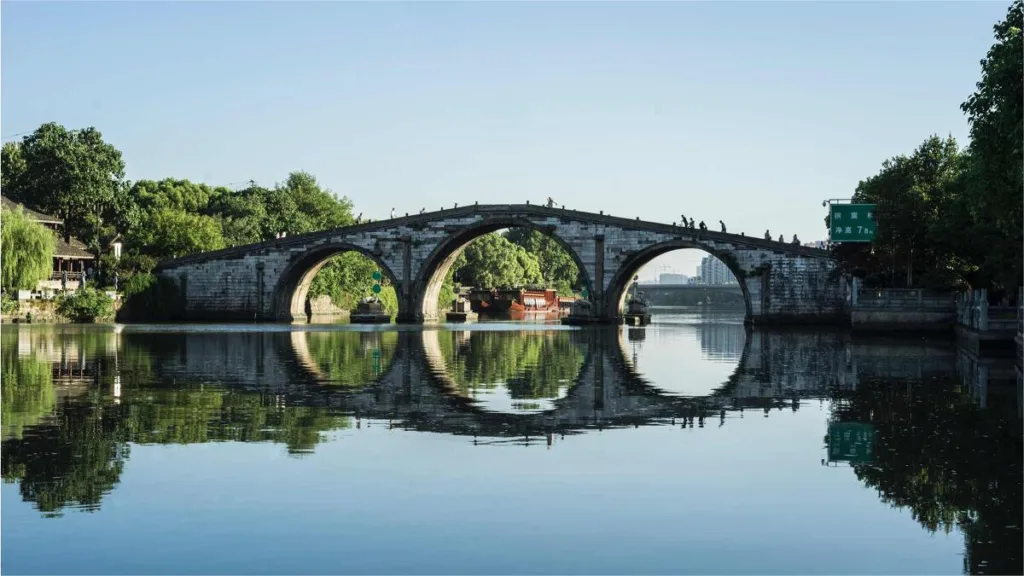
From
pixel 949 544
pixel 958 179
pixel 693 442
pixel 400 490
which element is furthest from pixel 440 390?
pixel 958 179

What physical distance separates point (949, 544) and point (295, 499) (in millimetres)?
5947

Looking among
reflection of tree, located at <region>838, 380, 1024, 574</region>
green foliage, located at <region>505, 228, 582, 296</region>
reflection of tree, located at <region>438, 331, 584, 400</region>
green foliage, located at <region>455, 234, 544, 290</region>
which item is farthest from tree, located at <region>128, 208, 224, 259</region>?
reflection of tree, located at <region>838, 380, 1024, 574</region>

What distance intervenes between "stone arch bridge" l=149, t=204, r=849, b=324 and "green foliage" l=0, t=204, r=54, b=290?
15.2 meters

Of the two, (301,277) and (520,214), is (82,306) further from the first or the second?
(520,214)

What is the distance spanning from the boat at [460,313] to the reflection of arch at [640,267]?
16729 millimetres

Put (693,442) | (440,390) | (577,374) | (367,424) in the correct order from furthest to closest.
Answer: (577,374)
(440,390)
(367,424)
(693,442)

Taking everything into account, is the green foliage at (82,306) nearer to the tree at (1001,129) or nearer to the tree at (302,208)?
the tree at (302,208)

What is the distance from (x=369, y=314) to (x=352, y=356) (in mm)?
Result: 42460

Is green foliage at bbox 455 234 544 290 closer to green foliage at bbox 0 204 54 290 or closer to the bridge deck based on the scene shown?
the bridge deck

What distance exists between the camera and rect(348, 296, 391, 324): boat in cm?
7756

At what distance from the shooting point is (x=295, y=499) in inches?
456

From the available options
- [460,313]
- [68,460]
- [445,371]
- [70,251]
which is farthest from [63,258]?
[68,460]

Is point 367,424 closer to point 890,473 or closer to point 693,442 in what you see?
point 693,442

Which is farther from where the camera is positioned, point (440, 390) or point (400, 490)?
point (440, 390)
